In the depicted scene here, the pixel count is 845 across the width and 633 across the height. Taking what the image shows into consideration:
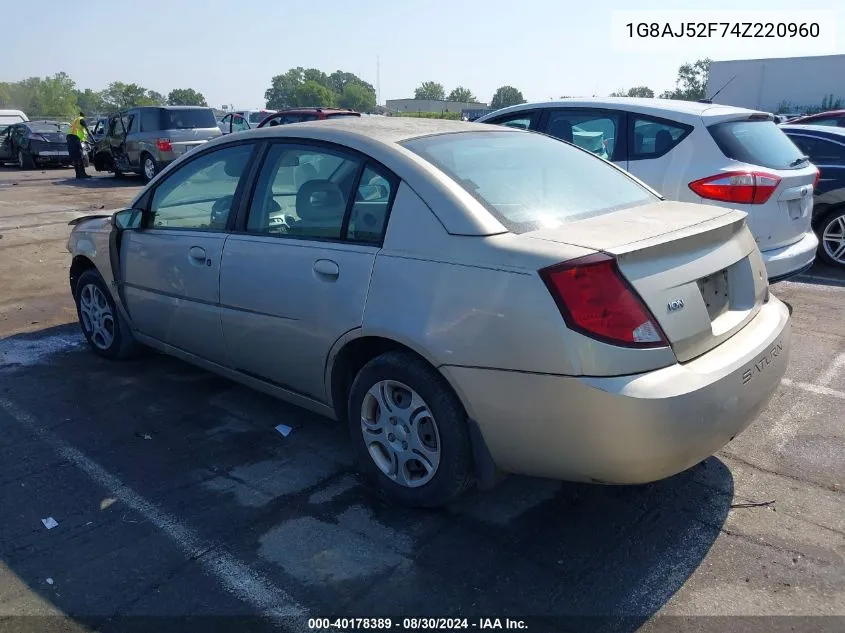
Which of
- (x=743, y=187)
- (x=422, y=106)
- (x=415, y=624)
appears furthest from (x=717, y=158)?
(x=422, y=106)

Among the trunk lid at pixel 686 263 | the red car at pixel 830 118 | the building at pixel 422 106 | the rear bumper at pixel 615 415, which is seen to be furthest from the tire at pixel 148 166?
the building at pixel 422 106

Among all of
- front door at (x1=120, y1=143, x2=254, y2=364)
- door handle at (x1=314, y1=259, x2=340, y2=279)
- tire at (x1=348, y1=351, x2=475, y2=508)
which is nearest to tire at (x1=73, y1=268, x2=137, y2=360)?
front door at (x1=120, y1=143, x2=254, y2=364)

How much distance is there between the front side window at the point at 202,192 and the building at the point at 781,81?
50.9m

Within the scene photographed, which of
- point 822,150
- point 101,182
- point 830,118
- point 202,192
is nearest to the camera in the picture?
point 202,192

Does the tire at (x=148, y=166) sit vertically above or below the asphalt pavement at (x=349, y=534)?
above

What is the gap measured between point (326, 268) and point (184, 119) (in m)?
16.3

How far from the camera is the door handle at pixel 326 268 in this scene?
3291 millimetres

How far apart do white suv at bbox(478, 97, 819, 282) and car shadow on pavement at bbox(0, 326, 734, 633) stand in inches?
110

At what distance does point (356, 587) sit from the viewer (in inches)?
108

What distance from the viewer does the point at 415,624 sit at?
2.57 metres

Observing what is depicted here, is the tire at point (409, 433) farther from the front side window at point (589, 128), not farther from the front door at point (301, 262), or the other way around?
the front side window at point (589, 128)

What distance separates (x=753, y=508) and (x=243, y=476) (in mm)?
2385

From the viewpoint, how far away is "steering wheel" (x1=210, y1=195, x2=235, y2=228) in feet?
13.1

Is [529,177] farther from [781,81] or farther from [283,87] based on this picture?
[283,87]
